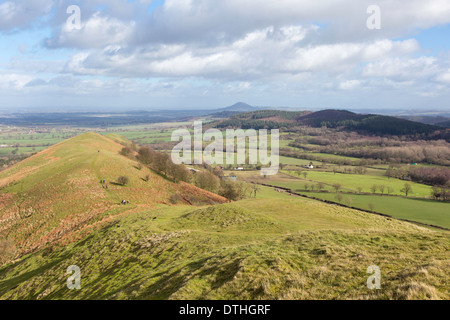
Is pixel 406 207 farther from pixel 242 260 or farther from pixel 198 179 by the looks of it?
pixel 242 260

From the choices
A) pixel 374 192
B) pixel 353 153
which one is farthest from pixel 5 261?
pixel 353 153

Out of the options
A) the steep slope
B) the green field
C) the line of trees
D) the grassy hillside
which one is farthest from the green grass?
the grassy hillside

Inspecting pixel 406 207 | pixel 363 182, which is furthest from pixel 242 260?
pixel 363 182

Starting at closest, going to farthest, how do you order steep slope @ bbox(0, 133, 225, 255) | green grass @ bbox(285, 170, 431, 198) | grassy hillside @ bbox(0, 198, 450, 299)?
grassy hillside @ bbox(0, 198, 450, 299) < steep slope @ bbox(0, 133, 225, 255) < green grass @ bbox(285, 170, 431, 198)

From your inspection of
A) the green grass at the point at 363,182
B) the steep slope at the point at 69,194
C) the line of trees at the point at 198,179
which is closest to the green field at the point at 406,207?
the green grass at the point at 363,182

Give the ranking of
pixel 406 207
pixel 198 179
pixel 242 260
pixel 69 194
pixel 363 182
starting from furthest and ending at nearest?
pixel 363 182
pixel 198 179
pixel 406 207
pixel 69 194
pixel 242 260

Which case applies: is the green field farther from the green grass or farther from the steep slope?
the steep slope

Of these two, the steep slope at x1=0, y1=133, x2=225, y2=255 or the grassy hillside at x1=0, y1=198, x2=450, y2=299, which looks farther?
the steep slope at x1=0, y1=133, x2=225, y2=255
